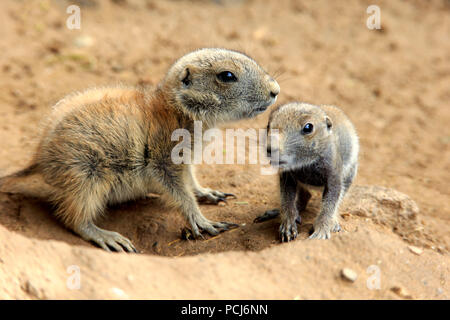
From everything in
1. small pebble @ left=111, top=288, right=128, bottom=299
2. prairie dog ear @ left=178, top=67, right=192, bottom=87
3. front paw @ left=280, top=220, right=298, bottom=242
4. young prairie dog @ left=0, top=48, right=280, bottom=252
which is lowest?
front paw @ left=280, top=220, right=298, bottom=242

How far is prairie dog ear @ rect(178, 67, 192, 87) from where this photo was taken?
5145 mm

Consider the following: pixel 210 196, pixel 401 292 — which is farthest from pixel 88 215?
pixel 401 292

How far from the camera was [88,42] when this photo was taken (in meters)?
9.20

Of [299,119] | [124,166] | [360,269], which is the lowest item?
[360,269]

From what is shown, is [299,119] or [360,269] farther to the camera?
[299,119]

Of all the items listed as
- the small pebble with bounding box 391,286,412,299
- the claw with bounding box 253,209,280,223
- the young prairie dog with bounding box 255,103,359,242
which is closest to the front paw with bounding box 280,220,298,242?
the young prairie dog with bounding box 255,103,359,242

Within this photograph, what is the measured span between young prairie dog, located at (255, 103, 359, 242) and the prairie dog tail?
7.67 feet

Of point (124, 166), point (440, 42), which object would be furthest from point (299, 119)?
point (440, 42)

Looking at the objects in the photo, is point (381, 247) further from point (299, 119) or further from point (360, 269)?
point (299, 119)

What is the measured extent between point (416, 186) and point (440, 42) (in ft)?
17.6

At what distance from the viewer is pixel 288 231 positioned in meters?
4.78

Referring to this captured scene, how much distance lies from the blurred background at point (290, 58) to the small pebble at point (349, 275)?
7.38 feet

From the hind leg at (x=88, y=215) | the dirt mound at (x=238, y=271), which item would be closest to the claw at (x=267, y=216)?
the dirt mound at (x=238, y=271)

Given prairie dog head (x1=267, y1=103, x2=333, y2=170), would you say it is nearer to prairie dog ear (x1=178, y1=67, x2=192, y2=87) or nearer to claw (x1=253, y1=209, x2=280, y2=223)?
claw (x1=253, y1=209, x2=280, y2=223)
